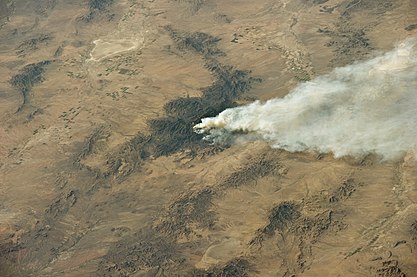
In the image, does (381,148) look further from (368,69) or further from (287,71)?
(287,71)

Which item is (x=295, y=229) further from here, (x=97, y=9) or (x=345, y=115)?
(x=97, y=9)

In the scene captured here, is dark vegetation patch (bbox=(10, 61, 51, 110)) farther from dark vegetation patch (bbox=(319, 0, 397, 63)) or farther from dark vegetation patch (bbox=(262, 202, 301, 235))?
dark vegetation patch (bbox=(319, 0, 397, 63))

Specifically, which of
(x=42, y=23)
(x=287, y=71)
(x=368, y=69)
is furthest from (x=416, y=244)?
(x=42, y=23)

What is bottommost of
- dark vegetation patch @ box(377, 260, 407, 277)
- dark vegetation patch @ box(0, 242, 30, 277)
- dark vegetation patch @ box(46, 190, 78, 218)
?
dark vegetation patch @ box(377, 260, 407, 277)

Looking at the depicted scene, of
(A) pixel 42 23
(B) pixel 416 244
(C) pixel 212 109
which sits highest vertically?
(A) pixel 42 23

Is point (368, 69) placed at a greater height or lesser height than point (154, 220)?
greater

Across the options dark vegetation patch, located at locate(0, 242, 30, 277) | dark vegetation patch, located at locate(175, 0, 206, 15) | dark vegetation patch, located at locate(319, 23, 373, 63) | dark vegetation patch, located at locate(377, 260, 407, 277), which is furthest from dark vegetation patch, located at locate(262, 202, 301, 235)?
dark vegetation patch, located at locate(175, 0, 206, 15)
